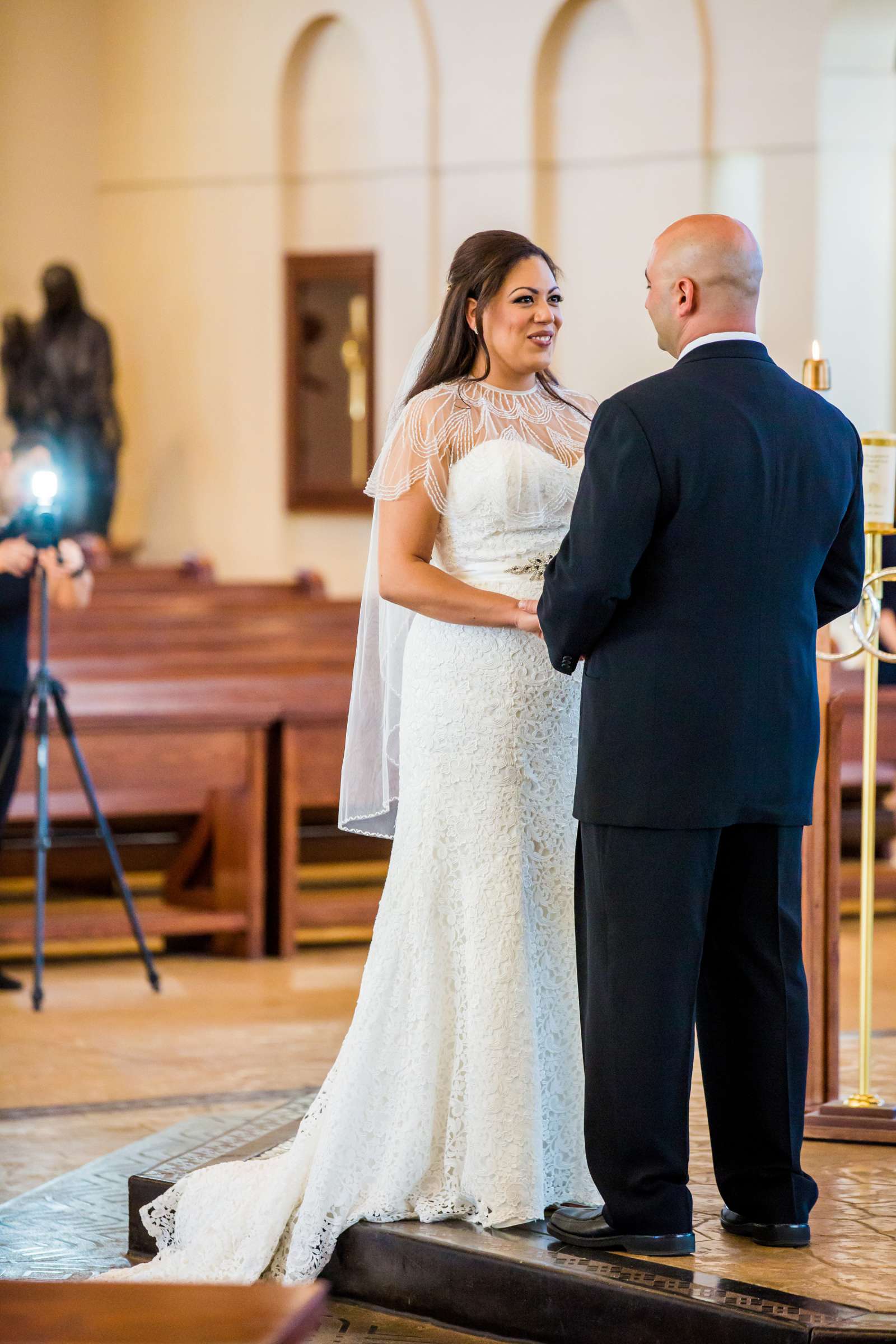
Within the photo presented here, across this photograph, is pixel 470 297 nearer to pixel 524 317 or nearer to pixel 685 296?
pixel 524 317

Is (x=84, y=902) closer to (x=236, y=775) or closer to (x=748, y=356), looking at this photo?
(x=236, y=775)

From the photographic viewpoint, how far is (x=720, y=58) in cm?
1009

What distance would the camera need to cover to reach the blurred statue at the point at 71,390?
11.5 meters

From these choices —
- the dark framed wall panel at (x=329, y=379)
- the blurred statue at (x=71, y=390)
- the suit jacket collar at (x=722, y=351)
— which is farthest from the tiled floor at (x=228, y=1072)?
the blurred statue at (x=71, y=390)

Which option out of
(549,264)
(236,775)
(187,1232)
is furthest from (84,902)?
(549,264)

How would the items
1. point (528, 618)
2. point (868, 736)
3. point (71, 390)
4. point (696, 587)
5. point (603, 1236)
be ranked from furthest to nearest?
point (71, 390) < point (868, 736) < point (528, 618) < point (603, 1236) < point (696, 587)

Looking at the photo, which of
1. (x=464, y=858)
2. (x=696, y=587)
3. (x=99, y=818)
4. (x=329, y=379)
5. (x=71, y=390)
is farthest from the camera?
(x=71, y=390)

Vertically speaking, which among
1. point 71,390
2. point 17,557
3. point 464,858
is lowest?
point 464,858

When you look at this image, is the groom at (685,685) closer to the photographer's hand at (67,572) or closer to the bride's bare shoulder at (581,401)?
the bride's bare shoulder at (581,401)

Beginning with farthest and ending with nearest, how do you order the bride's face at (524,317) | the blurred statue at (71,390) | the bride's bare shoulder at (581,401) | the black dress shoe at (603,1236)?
the blurred statue at (71,390), the bride's bare shoulder at (581,401), the bride's face at (524,317), the black dress shoe at (603,1236)

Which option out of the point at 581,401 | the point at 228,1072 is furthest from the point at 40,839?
the point at 581,401

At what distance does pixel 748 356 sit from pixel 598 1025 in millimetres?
982

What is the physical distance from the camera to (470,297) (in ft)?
9.75

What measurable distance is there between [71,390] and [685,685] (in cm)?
958
